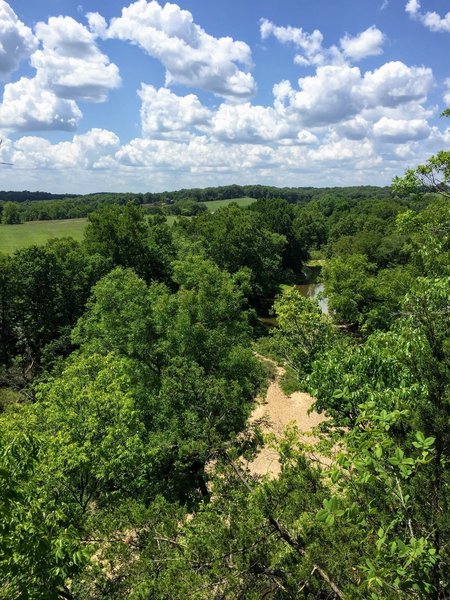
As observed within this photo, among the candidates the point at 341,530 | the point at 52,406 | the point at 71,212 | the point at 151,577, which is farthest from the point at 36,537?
the point at 71,212

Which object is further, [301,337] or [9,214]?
[9,214]

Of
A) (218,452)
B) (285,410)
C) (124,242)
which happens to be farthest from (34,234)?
(218,452)

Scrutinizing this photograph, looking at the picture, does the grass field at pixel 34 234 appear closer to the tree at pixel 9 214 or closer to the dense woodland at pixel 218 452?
the tree at pixel 9 214

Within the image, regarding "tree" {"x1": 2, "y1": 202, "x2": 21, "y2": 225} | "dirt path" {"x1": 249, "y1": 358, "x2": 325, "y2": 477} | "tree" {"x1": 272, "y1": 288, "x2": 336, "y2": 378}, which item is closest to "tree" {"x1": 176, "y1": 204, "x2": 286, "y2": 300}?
"dirt path" {"x1": 249, "y1": 358, "x2": 325, "y2": 477}

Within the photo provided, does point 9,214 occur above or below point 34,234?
above

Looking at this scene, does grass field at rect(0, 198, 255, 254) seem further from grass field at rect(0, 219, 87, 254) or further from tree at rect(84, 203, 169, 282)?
tree at rect(84, 203, 169, 282)

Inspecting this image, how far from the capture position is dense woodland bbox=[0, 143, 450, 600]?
15.1ft

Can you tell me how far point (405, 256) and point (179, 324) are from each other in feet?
140

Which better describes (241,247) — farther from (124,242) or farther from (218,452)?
(218,452)

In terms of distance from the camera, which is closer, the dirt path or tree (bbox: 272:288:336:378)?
tree (bbox: 272:288:336:378)

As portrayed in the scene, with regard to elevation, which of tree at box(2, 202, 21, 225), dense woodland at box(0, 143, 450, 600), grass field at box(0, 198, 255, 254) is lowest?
dense woodland at box(0, 143, 450, 600)

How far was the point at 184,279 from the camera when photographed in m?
32.4

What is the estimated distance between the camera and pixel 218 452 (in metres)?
9.53

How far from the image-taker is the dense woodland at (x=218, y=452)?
4594mm
